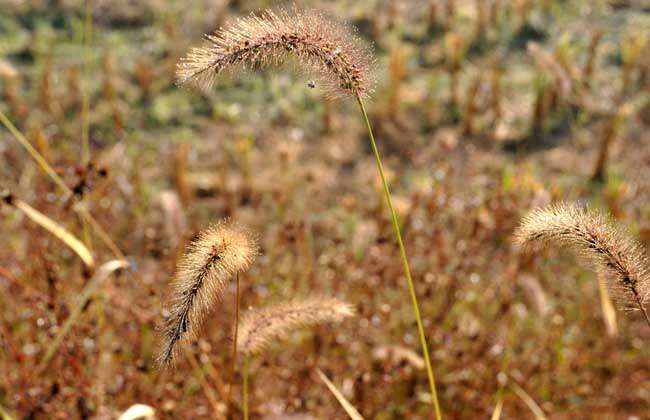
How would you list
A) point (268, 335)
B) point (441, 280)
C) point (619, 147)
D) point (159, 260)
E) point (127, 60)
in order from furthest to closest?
point (127, 60), point (619, 147), point (159, 260), point (441, 280), point (268, 335)

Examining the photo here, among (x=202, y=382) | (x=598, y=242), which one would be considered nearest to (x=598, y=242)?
(x=598, y=242)

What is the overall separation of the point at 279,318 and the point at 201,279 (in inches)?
20.0

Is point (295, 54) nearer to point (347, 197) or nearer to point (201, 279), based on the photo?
point (201, 279)

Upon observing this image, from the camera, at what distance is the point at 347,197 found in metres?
4.50

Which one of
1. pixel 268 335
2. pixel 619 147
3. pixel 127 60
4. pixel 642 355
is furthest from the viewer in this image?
pixel 127 60

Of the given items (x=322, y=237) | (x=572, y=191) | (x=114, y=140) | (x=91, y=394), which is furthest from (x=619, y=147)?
(x=91, y=394)

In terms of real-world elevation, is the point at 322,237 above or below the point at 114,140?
below

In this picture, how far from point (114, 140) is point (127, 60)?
112 centimetres

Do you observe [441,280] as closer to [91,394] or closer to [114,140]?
[91,394]

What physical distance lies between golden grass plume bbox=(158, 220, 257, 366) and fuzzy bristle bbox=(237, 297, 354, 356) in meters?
0.36

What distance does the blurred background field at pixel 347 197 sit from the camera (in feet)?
10.2

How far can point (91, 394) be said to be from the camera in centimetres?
278

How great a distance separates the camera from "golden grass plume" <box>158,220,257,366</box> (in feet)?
5.15

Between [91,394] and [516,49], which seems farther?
[516,49]
